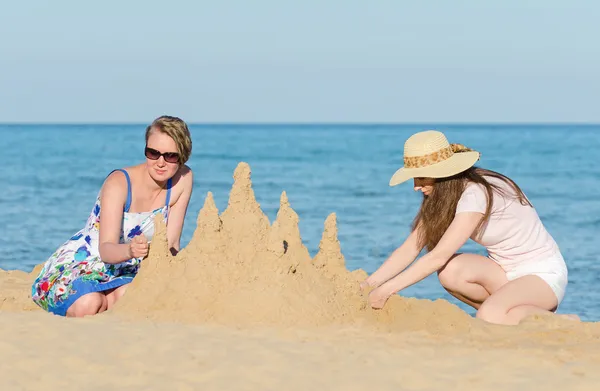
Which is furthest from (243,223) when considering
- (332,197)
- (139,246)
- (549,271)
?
(332,197)

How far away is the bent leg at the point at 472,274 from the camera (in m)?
5.98

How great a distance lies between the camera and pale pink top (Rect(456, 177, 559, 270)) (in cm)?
581

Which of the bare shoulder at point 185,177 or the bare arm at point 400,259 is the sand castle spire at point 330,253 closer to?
the bare arm at point 400,259

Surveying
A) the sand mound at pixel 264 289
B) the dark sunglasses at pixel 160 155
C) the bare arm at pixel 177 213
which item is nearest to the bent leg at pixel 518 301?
the sand mound at pixel 264 289

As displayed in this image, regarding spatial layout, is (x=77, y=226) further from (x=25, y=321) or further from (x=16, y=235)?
(x=25, y=321)

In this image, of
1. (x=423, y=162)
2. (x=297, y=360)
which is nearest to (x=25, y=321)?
(x=297, y=360)

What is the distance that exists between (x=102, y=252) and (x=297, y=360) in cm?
165

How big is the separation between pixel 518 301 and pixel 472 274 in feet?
1.32

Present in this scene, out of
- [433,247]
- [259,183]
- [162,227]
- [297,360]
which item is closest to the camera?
[297,360]

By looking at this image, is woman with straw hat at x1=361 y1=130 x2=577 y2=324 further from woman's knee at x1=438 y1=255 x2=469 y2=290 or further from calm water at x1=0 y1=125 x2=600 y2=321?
calm water at x1=0 y1=125 x2=600 y2=321

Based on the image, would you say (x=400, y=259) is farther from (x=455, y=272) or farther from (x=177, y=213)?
(x=177, y=213)

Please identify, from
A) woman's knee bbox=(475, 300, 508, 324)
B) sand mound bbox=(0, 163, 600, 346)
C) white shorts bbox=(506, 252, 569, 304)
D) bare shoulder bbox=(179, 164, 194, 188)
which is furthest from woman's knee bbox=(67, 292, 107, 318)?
white shorts bbox=(506, 252, 569, 304)

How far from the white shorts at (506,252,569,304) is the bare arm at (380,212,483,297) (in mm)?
537

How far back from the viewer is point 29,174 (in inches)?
965
